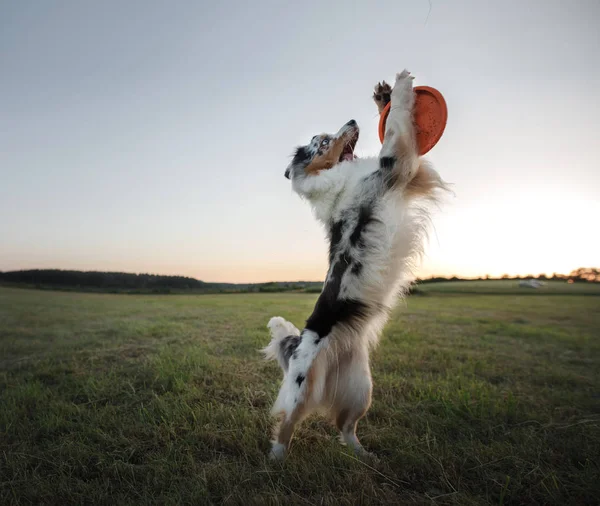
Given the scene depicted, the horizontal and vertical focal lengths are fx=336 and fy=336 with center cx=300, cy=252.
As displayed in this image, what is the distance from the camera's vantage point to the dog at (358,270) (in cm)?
275

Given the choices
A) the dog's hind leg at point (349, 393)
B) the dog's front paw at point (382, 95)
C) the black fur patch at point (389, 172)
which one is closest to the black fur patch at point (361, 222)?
the black fur patch at point (389, 172)

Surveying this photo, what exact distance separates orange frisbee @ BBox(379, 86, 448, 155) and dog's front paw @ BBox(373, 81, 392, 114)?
12.9 inches

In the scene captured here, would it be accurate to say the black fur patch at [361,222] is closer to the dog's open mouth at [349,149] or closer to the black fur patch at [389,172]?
the black fur patch at [389,172]

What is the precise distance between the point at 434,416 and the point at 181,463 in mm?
2389

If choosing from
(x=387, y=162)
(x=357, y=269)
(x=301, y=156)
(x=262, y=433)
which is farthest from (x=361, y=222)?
(x=262, y=433)

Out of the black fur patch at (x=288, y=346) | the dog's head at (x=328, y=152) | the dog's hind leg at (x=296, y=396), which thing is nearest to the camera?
the dog's hind leg at (x=296, y=396)

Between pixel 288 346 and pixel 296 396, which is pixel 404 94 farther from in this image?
pixel 296 396

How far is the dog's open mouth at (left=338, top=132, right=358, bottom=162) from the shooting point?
11.6ft

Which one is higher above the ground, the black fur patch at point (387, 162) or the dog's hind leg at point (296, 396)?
the black fur patch at point (387, 162)

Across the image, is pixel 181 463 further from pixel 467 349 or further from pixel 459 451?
pixel 467 349

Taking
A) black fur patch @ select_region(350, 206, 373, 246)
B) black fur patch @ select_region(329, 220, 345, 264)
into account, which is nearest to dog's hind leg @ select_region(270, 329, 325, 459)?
black fur patch @ select_region(329, 220, 345, 264)

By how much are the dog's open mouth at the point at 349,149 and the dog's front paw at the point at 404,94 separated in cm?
68

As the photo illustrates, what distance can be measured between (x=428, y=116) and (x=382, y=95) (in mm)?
599

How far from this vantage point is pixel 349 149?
3629mm
